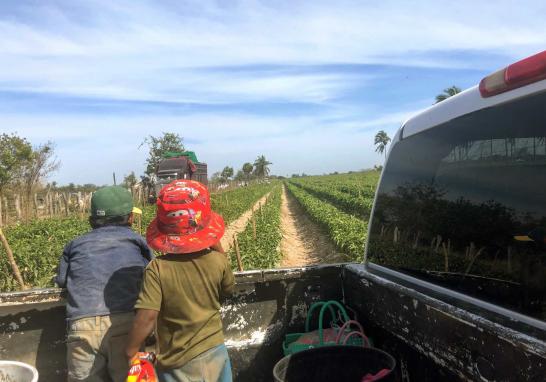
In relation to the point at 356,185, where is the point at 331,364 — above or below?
above

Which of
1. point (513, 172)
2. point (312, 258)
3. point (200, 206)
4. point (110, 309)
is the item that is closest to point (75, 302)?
point (110, 309)

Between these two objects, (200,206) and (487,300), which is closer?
(487,300)

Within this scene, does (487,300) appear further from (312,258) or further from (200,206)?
(312,258)

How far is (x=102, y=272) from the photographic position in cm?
286

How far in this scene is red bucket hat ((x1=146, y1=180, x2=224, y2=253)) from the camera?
2.36 m

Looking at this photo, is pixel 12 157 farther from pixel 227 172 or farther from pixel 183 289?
pixel 227 172

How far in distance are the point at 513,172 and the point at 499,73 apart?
0.42 metres

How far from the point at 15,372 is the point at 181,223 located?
47.9 inches

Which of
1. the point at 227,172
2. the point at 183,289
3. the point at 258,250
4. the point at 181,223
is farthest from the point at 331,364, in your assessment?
the point at 227,172

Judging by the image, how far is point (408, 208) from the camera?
2771 mm

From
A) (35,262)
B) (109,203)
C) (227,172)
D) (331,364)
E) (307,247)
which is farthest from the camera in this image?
(227,172)

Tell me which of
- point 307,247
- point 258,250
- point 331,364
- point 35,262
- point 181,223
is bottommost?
point 307,247

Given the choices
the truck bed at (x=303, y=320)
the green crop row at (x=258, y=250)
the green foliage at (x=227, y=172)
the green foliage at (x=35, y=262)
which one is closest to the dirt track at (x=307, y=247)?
the green crop row at (x=258, y=250)

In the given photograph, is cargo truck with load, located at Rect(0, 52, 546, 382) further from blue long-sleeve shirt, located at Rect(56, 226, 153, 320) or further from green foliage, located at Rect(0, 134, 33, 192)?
green foliage, located at Rect(0, 134, 33, 192)
